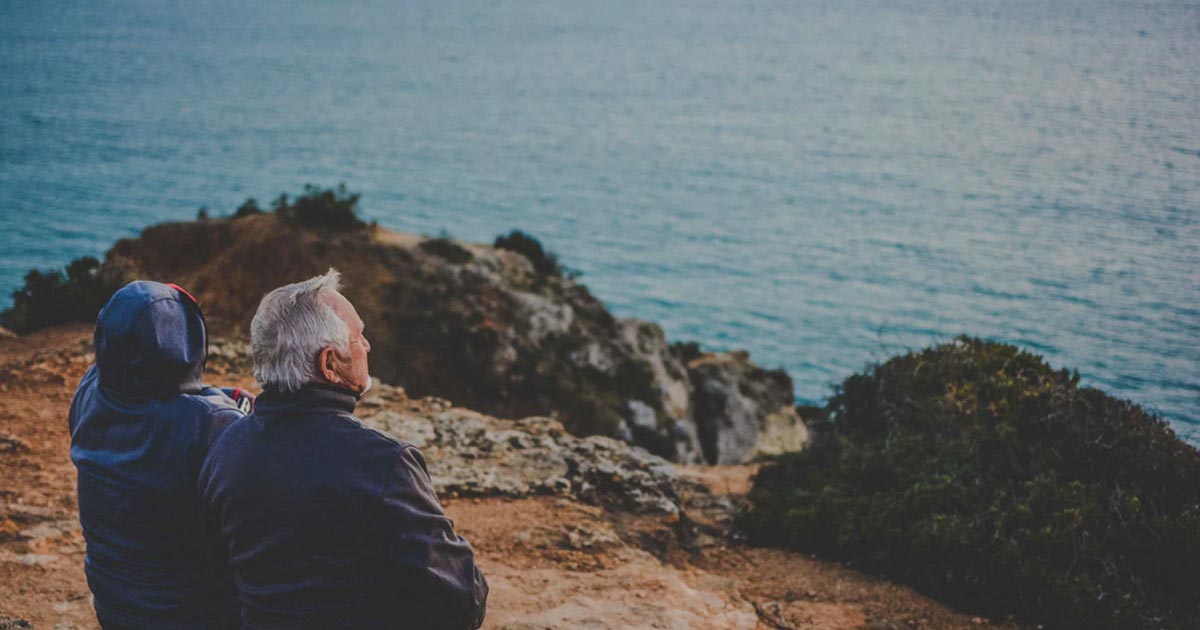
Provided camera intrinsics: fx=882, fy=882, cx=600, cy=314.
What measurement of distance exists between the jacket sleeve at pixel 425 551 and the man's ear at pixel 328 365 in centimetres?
38

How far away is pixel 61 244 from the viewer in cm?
4309

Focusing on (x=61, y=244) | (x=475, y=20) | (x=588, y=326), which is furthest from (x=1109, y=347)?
(x=475, y=20)

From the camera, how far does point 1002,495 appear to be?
883 cm

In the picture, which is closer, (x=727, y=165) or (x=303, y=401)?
(x=303, y=401)

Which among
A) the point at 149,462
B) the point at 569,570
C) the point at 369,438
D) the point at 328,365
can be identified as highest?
the point at 328,365

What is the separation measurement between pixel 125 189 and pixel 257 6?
123 meters

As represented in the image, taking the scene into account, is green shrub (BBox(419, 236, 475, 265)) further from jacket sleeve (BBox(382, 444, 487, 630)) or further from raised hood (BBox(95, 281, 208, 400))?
jacket sleeve (BBox(382, 444, 487, 630))

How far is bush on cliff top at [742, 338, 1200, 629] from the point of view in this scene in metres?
7.78

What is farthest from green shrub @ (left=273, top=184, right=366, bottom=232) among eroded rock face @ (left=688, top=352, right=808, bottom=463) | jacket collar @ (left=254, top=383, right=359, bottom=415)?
jacket collar @ (left=254, top=383, right=359, bottom=415)

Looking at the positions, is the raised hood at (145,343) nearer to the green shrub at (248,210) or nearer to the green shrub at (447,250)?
the green shrub at (447,250)

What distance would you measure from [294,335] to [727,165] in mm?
66920

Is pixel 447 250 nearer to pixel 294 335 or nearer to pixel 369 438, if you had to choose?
pixel 294 335

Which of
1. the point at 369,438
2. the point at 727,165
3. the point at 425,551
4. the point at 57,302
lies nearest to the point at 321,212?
the point at 57,302

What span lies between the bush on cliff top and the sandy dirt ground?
42 cm
